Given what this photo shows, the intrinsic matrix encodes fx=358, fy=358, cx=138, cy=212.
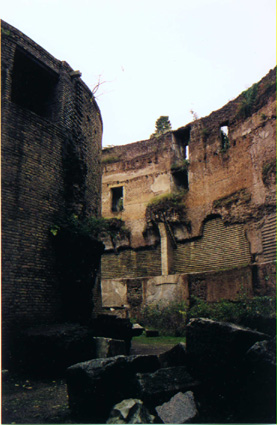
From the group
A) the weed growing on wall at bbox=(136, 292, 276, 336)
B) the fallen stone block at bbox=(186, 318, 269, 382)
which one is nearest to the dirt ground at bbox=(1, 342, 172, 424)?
the fallen stone block at bbox=(186, 318, 269, 382)

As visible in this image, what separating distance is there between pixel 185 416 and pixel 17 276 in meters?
4.33

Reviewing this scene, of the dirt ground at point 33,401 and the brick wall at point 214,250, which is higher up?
the brick wall at point 214,250

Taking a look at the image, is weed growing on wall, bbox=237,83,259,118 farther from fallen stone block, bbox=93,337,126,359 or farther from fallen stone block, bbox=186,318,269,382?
fallen stone block, bbox=186,318,269,382

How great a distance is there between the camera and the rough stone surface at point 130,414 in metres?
3.42

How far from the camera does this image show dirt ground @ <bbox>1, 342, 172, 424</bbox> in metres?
3.96

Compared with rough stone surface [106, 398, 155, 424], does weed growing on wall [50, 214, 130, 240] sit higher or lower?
higher

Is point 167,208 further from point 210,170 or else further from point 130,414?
point 130,414

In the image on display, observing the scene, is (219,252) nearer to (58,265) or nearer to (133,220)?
(133,220)

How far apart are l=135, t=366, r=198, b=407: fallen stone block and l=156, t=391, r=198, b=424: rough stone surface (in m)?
0.17

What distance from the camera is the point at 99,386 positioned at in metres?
3.99

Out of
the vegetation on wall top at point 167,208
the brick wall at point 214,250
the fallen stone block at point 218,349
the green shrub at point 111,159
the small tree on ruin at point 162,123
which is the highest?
the small tree on ruin at point 162,123

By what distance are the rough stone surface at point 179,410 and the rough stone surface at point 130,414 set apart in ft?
0.44

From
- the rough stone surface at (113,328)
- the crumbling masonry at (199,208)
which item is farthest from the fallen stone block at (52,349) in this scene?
the crumbling masonry at (199,208)

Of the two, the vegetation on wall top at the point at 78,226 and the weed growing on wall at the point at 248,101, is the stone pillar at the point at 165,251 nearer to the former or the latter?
the weed growing on wall at the point at 248,101
